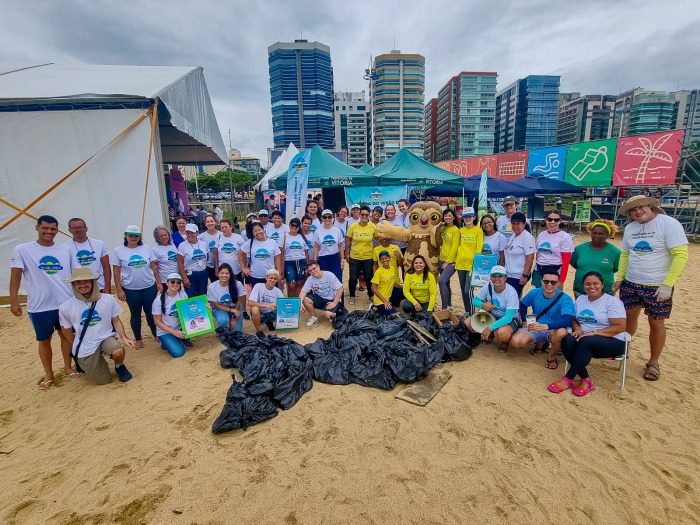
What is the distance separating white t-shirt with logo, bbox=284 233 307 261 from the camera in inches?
210

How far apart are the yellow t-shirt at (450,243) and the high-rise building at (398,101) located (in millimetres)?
81946

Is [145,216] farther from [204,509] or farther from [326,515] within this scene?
[326,515]

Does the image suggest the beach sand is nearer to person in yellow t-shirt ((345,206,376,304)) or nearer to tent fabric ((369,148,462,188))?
person in yellow t-shirt ((345,206,376,304))

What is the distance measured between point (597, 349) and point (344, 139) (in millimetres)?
105502

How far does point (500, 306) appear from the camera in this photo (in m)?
4.03

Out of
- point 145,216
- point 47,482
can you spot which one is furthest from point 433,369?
point 145,216

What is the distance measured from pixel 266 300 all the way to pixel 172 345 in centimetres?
129

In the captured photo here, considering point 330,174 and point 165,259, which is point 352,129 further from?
point 165,259

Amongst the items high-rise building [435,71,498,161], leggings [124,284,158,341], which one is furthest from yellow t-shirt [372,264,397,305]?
high-rise building [435,71,498,161]

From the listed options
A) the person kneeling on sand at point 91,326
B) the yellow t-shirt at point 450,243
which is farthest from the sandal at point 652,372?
the person kneeling on sand at point 91,326

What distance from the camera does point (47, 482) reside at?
7.75ft

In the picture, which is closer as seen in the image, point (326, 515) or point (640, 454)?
point (326, 515)

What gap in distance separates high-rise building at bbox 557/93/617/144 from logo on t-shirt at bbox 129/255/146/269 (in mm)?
88404

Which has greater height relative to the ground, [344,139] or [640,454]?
[344,139]
